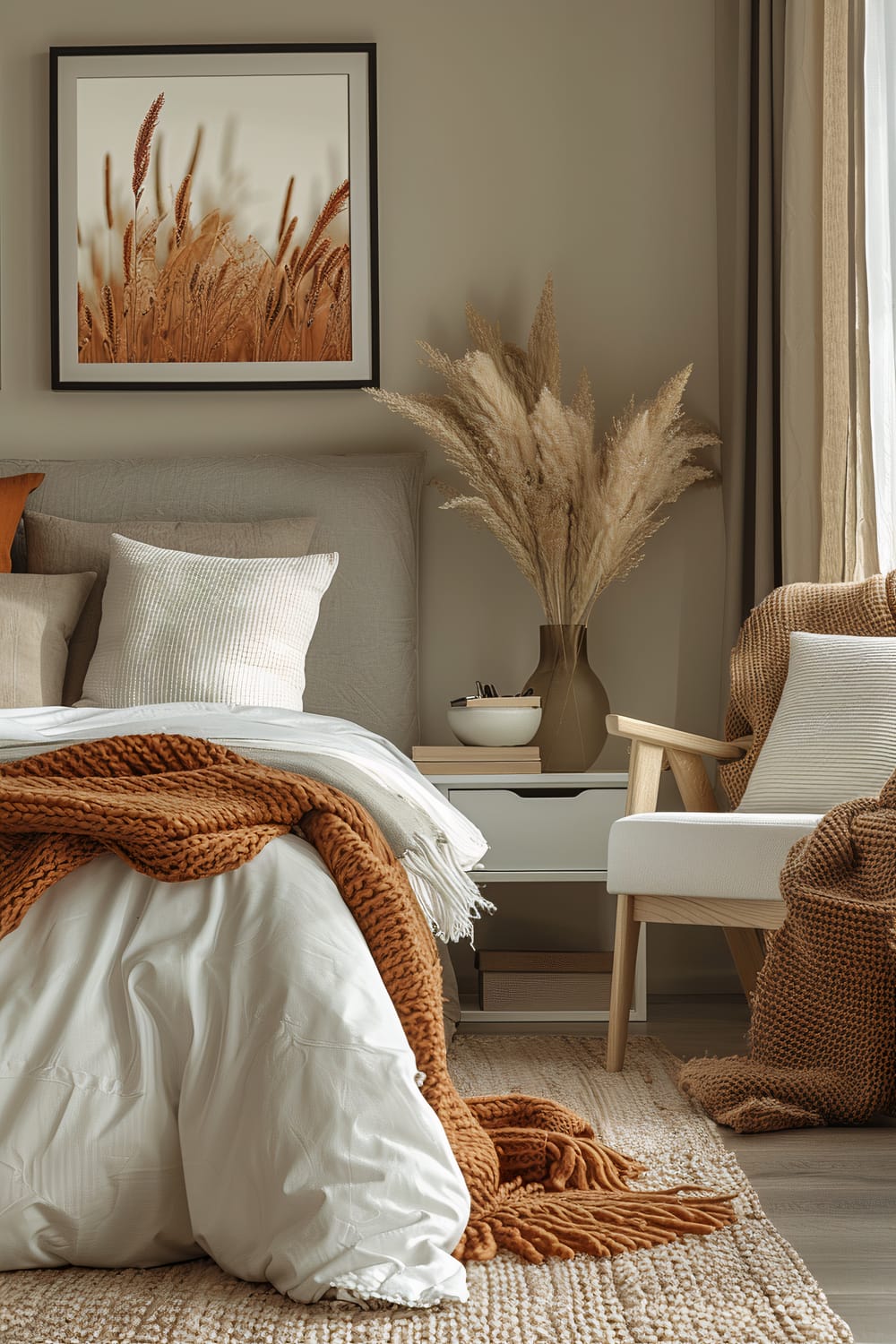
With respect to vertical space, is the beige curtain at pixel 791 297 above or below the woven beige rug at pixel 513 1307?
above

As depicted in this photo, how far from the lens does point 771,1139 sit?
77.5 inches

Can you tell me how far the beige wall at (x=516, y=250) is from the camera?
11.4ft

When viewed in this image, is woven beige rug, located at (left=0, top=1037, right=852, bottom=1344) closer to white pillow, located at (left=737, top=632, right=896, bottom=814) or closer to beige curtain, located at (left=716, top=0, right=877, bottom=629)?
white pillow, located at (left=737, top=632, right=896, bottom=814)

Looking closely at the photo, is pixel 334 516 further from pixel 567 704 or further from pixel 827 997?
pixel 827 997

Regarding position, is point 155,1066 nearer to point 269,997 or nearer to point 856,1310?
point 269,997

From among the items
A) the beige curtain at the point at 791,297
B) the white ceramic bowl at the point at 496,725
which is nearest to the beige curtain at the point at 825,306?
the beige curtain at the point at 791,297

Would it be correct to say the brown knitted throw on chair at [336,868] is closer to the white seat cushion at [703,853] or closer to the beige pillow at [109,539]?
the white seat cushion at [703,853]

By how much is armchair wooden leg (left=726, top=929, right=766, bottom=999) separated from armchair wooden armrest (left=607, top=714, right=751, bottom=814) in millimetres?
288

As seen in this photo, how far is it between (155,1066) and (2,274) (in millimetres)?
2783

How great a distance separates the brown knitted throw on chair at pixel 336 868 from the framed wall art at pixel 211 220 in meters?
2.08

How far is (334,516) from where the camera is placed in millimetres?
3281

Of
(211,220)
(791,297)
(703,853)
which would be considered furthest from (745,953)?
(211,220)

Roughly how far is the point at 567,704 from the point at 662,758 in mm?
537

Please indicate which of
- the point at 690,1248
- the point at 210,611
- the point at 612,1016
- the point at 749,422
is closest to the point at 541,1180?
the point at 690,1248
